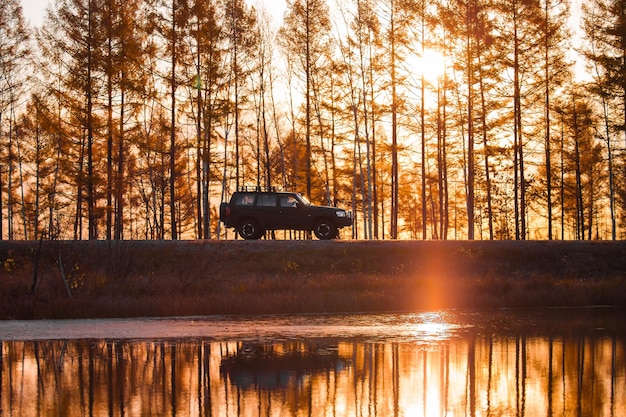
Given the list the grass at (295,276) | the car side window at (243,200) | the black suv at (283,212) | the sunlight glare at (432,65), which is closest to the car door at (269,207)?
the black suv at (283,212)

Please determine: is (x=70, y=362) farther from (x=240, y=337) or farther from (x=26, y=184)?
(x=26, y=184)

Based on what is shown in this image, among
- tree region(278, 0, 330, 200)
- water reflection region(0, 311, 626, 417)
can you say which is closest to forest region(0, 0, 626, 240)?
tree region(278, 0, 330, 200)

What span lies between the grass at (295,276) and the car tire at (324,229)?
5.63 feet

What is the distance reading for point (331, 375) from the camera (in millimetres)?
15055

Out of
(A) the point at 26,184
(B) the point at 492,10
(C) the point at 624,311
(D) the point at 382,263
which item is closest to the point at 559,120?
(B) the point at 492,10

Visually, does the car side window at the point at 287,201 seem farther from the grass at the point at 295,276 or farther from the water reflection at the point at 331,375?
the water reflection at the point at 331,375

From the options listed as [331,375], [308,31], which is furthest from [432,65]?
[331,375]

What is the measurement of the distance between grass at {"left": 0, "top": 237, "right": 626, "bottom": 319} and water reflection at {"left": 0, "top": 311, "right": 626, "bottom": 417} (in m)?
4.93

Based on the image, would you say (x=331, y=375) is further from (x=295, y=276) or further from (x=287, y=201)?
(x=287, y=201)

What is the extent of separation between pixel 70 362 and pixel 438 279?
15.1 meters

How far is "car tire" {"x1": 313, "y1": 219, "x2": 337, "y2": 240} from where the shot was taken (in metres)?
34.1

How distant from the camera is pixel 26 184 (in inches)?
2623

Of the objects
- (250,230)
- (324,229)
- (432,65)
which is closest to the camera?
(324,229)

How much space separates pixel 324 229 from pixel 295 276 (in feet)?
17.6
